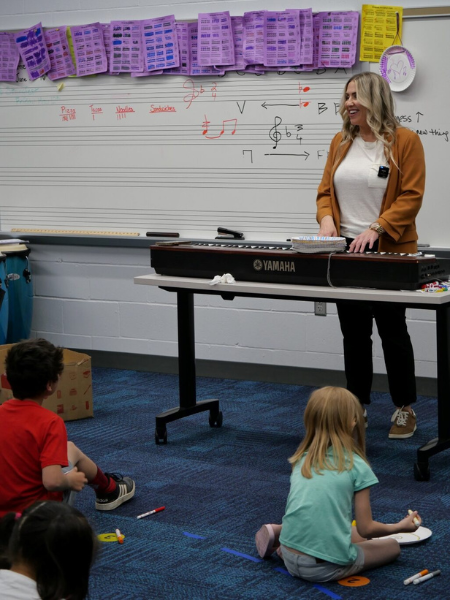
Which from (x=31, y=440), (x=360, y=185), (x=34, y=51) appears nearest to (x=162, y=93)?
(x=34, y=51)

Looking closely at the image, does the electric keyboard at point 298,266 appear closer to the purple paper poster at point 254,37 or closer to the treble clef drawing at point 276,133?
the treble clef drawing at point 276,133

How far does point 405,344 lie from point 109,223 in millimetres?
2064

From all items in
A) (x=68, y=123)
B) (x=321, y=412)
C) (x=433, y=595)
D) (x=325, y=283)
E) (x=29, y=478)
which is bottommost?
(x=433, y=595)

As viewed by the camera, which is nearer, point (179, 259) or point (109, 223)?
point (179, 259)

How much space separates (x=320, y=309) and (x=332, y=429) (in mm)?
2323

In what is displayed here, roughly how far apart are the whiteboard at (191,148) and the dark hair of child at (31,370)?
2.32m

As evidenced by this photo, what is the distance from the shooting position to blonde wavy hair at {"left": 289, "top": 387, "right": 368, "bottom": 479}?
2.29 meters

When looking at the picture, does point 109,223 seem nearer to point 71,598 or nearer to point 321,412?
point 321,412

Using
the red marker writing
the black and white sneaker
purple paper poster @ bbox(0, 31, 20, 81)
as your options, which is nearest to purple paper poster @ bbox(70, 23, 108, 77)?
purple paper poster @ bbox(0, 31, 20, 81)

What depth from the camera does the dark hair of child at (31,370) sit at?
239 centimetres

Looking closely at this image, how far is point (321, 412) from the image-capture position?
7.56ft

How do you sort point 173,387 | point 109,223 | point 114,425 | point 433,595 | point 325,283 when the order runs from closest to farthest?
point 433,595, point 325,283, point 114,425, point 173,387, point 109,223

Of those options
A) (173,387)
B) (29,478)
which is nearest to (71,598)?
(29,478)

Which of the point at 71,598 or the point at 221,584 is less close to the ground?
the point at 71,598
